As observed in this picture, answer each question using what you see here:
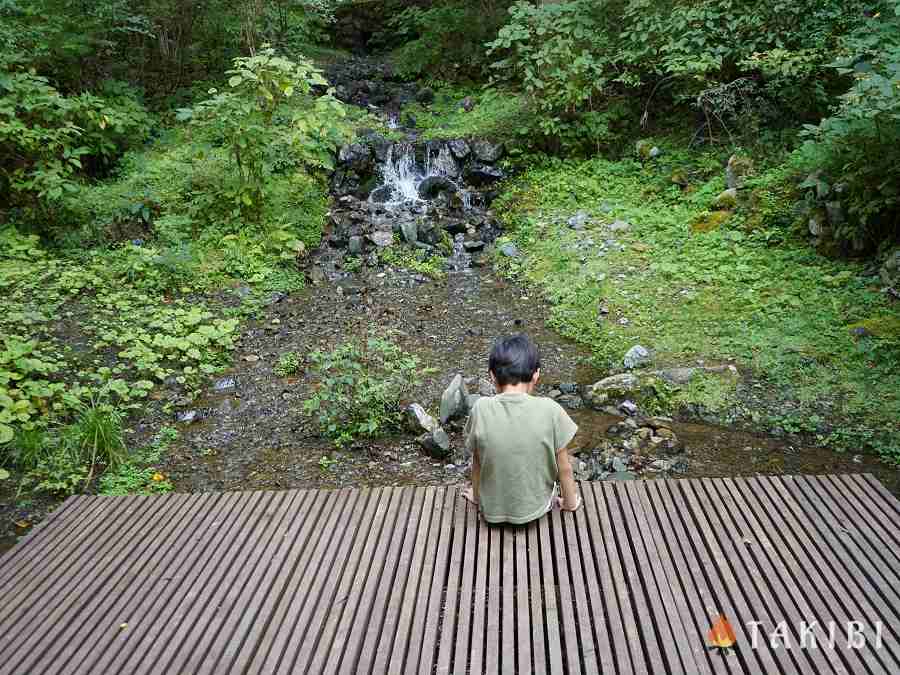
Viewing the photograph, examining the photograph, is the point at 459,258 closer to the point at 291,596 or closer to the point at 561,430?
the point at 561,430

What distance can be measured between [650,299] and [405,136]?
661cm

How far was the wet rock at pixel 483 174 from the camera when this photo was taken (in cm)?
1039

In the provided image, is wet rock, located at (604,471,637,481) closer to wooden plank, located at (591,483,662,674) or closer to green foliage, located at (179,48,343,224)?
wooden plank, located at (591,483,662,674)

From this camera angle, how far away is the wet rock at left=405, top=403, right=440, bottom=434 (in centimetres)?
527

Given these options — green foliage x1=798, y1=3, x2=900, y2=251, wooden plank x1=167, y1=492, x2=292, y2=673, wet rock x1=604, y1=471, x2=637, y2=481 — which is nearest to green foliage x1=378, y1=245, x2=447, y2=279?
wet rock x1=604, y1=471, x2=637, y2=481

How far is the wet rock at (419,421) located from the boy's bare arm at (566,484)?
209 cm

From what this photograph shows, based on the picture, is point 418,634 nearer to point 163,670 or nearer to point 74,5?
point 163,670

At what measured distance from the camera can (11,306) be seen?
6641 mm

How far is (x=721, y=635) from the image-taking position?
2.46 m

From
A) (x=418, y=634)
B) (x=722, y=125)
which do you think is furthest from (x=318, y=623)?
(x=722, y=125)

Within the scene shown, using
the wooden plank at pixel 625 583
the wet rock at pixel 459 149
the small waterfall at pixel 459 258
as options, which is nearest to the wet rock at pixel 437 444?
the wooden plank at pixel 625 583

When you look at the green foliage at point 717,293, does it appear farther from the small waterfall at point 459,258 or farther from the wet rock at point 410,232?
the wet rock at point 410,232

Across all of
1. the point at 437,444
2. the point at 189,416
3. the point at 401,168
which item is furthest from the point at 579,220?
the point at 189,416

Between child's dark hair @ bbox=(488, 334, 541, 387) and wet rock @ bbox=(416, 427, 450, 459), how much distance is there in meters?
2.12
